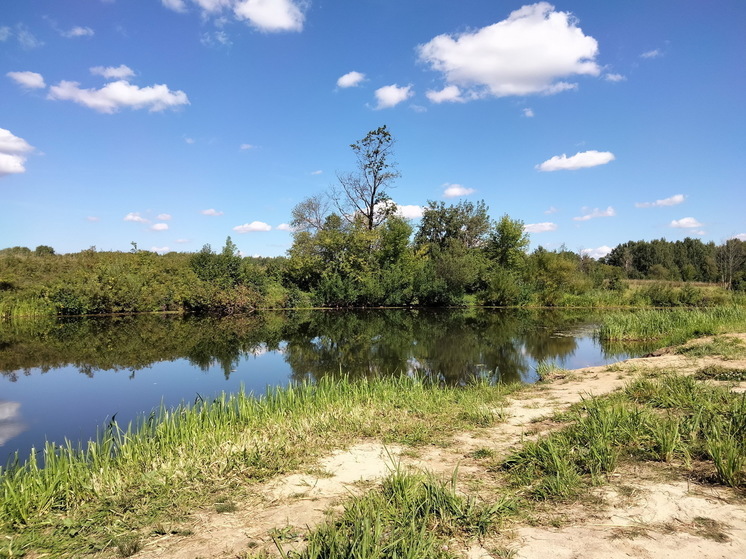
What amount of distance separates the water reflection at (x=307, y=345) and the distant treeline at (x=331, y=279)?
3337 millimetres

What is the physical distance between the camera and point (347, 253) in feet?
116

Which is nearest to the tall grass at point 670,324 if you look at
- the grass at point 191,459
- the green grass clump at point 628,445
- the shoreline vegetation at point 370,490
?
the shoreline vegetation at point 370,490

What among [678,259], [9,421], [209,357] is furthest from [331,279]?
[678,259]

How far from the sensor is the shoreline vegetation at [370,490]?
10.3 ft

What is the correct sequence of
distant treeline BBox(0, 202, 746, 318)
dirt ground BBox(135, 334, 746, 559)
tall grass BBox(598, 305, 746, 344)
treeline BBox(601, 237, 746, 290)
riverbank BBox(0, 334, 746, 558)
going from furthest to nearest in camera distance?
treeline BBox(601, 237, 746, 290) → distant treeline BBox(0, 202, 746, 318) → tall grass BBox(598, 305, 746, 344) → riverbank BBox(0, 334, 746, 558) → dirt ground BBox(135, 334, 746, 559)

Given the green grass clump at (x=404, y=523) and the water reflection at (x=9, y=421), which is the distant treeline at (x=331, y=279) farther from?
the green grass clump at (x=404, y=523)

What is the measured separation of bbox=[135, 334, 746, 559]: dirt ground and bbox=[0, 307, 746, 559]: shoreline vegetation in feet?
0.37

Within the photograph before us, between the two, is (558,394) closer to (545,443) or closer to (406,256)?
(545,443)

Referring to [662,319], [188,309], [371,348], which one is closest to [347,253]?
[188,309]

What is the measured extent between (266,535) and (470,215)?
51814 millimetres

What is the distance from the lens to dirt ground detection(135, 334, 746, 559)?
9.30 feet

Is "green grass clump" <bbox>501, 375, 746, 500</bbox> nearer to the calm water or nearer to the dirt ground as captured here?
the dirt ground

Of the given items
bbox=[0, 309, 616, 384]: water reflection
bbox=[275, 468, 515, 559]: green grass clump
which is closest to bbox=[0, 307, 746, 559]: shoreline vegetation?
bbox=[275, 468, 515, 559]: green grass clump

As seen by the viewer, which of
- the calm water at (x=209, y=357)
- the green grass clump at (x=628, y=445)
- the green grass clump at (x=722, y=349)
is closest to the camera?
the green grass clump at (x=628, y=445)
